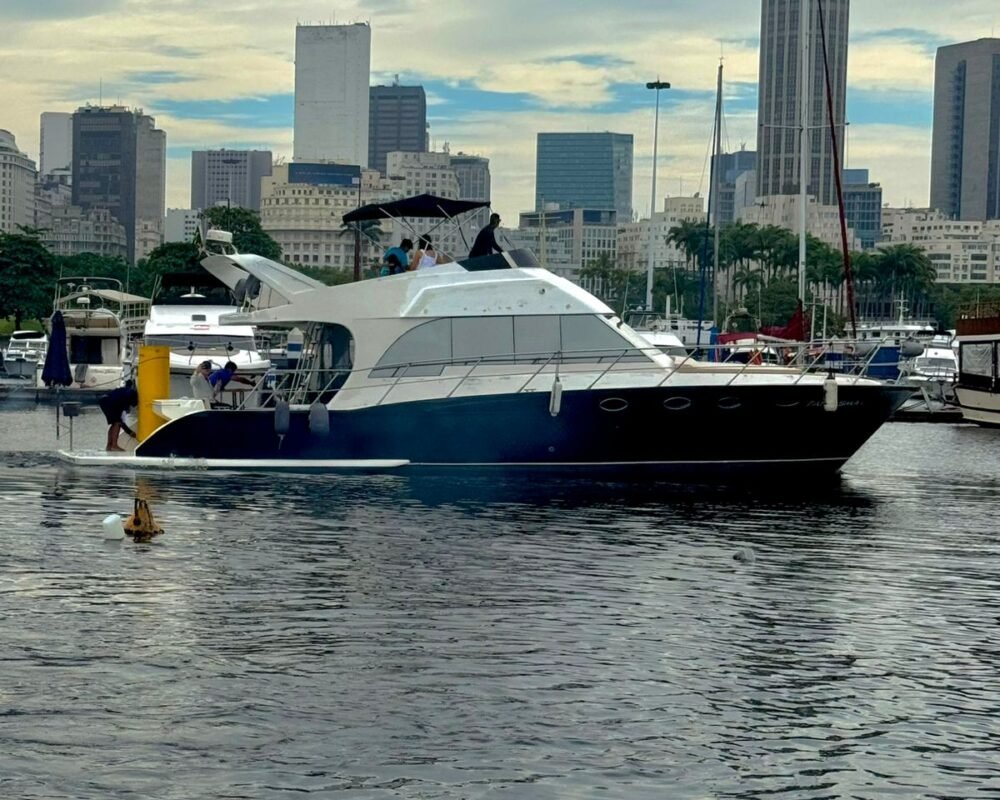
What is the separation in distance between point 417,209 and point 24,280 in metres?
93.2

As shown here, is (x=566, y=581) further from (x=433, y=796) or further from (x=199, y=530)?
(x=433, y=796)

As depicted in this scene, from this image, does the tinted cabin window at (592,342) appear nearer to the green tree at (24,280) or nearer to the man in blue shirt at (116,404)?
the man in blue shirt at (116,404)

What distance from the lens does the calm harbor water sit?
13125 millimetres

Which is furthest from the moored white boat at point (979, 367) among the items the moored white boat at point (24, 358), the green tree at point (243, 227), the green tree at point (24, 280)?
the green tree at point (243, 227)

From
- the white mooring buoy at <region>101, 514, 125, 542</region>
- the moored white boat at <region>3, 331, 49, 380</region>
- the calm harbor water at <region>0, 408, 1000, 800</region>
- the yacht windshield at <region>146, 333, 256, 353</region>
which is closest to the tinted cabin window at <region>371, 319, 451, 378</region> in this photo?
A: the calm harbor water at <region>0, 408, 1000, 800</region>

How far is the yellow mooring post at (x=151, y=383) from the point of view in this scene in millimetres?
32406

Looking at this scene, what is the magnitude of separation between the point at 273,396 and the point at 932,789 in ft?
70.6

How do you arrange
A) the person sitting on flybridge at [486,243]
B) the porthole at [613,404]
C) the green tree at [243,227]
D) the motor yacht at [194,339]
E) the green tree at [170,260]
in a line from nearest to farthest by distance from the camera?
the porthole at [613,404], the person sitting on flybridge at [486,243], the motor yacht at [194,339], the green tree at [170,260], the green tree at [243,227]

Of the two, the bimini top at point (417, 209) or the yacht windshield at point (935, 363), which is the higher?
the bimini top at point (417, 209)

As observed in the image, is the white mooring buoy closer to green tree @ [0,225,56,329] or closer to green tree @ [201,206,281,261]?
green tree @ [0,225,56,329]

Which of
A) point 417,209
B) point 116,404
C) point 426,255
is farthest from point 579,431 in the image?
point 116,404

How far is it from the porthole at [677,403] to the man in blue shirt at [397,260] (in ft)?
18.5

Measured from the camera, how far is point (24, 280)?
399 ft

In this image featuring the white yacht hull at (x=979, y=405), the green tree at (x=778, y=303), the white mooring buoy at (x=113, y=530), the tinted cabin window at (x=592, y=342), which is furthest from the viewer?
the green tree at (x=778, y=303)
